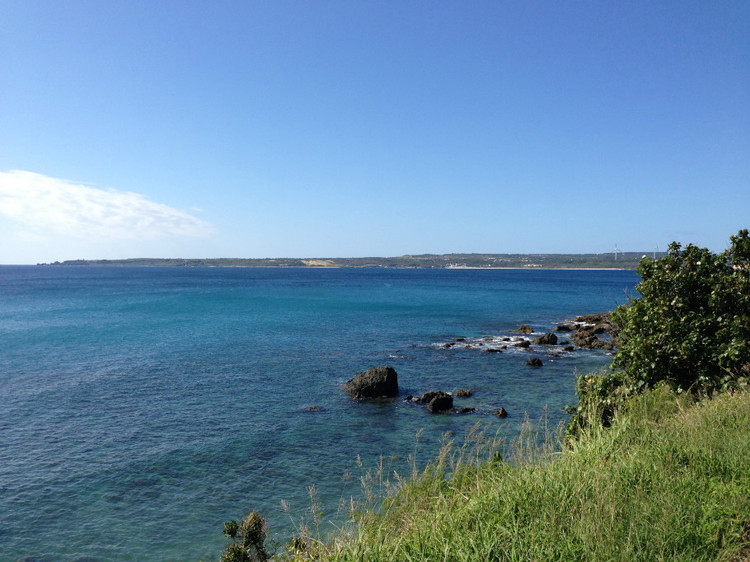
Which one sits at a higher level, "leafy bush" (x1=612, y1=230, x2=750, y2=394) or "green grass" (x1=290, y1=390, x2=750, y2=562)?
"leafy bush" (x1=612, y1=230, x2=750, y2=394)

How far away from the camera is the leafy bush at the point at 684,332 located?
11.2 metres

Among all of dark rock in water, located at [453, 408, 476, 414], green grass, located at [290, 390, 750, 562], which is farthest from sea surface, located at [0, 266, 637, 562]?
green grass, located at [290, 390, 750, 562]

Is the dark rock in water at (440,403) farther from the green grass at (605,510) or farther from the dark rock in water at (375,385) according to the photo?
the green grass at (605,510)

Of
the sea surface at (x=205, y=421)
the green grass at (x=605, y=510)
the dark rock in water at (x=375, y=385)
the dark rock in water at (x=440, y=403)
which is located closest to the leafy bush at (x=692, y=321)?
the sea surface at (x=205, y=421)

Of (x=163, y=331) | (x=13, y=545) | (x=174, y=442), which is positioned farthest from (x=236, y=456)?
(x=163, y=331)

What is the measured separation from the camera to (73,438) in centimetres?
2186

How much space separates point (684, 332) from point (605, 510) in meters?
8.54

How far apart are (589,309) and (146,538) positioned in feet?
258

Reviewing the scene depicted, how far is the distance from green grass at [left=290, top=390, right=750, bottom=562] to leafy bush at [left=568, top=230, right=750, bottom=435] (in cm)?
367

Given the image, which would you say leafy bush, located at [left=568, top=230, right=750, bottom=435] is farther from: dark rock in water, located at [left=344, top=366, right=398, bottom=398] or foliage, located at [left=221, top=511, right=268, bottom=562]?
dark rock in water, located at [left=344, top=366, right=398, bottom=398]

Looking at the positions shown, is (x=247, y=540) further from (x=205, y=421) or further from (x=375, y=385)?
(x=375, y=385)

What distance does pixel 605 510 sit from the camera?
5.24 m

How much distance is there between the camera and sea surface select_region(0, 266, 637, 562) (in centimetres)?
1491

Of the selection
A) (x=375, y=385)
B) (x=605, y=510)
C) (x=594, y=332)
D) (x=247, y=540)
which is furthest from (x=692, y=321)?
(x=594, y=332)
